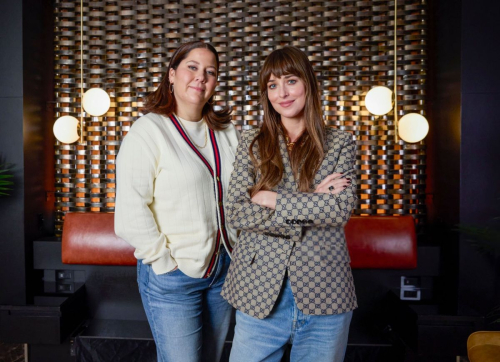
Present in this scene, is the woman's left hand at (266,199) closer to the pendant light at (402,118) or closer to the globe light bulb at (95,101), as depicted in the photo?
the pendant light at (402,118)

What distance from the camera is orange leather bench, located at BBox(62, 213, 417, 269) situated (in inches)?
106

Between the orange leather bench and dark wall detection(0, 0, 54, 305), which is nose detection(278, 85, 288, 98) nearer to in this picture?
the orange leather bench

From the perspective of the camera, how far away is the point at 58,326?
7.80 ft

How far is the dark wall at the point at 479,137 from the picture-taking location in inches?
96.7

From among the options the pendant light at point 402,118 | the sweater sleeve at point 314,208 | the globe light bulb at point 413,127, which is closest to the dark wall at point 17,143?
the sweater sleeve at point 314,208

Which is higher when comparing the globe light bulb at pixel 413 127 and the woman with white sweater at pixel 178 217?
the globe light bulb at pixel 413 127

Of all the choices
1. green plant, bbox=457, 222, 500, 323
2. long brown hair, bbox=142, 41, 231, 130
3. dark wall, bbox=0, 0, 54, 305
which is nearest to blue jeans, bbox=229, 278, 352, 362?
long brown hair, bbox=142, 41, 231, 130

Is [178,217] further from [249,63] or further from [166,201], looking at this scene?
[249,63]

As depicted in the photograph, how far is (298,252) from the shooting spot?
1298 millimetres

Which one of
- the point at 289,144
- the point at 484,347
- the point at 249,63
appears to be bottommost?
the point at 484,347

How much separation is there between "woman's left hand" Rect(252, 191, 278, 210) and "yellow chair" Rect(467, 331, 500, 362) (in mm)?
1293

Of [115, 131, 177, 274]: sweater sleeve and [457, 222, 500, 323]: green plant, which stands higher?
[115, 131, 177, 274]: sweater sleeve

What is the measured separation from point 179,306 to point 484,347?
146cm

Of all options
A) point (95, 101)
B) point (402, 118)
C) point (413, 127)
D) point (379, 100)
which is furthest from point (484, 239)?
point (95, 101)
